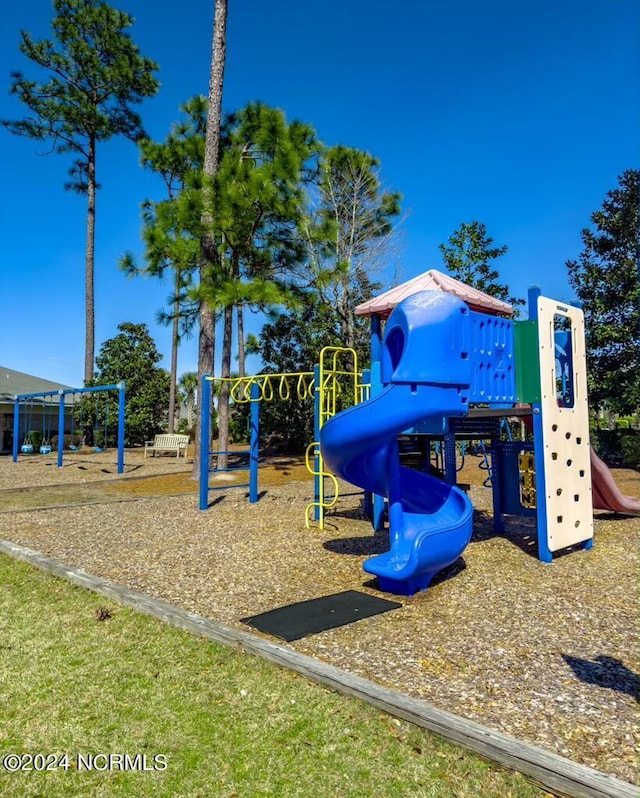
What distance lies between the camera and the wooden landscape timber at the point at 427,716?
2.23 metres

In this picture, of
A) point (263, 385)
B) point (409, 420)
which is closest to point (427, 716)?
point (409, 420)

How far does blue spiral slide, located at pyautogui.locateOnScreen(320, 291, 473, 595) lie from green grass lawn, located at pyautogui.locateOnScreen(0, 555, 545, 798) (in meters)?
1.79

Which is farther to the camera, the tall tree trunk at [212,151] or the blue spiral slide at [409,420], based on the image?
the tall tree trunk at [212,151]

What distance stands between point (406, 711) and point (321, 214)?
1960 centimetres

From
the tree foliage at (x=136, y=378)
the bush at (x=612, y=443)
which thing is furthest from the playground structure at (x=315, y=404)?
the tree foliage at (x=136, y=378)

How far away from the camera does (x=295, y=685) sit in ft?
10.5

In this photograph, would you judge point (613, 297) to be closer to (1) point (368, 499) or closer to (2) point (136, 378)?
(1) point (368, 499)

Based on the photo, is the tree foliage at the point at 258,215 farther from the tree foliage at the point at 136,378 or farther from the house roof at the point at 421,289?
the tree foliage at the point at 136,378

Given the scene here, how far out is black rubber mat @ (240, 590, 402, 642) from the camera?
4016 mm

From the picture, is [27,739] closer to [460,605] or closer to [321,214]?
[460,605]

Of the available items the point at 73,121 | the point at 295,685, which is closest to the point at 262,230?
the point at 295,685

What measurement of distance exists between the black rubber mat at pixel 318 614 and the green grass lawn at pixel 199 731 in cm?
45

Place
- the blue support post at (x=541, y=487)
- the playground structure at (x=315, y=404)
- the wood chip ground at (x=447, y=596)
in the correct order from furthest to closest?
the playground structure at (x=315, y=404) → the blue support post at (x=541, y=487) → the wood chip ground at (x=447, y=596)

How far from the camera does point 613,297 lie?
55.4 feet
